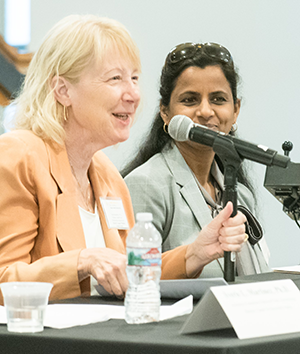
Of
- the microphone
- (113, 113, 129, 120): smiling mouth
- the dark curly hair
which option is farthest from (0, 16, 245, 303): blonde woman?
the dark curly hair

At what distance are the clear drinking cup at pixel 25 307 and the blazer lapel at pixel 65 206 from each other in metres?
0.55

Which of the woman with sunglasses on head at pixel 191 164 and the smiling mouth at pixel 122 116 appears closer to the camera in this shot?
the smiling mouth at pixel 122 116

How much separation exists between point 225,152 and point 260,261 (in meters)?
0.91

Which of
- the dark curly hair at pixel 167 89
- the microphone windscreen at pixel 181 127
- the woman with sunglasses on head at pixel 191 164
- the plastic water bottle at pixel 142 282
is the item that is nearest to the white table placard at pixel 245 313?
the plastic water bottle at pixel 142 282

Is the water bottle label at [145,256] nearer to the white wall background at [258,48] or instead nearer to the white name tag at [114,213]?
the white name tag at [114,213]

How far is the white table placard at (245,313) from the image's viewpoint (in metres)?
0.75

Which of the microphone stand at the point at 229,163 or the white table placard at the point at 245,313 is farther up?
the microphone stand at the point at 229,163

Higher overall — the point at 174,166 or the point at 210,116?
the point at 210,116

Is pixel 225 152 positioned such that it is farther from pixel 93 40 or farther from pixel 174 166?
pixel 174 166

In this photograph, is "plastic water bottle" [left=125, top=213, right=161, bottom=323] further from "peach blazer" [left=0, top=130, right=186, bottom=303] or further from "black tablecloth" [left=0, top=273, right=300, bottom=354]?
"peach blazer" [left=0, top=130, right=186, bottom=303]

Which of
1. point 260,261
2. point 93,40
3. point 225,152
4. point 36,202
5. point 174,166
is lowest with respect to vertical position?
point 260,261

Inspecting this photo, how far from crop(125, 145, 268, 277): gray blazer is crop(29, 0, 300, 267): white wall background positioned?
Answer: 5.27 ft

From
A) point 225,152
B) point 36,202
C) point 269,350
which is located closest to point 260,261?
point 225,152

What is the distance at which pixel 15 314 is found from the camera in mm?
815
